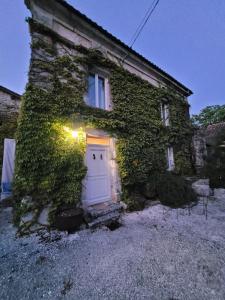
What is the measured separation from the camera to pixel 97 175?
529cm

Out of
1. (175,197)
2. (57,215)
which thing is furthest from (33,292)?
(175,197)

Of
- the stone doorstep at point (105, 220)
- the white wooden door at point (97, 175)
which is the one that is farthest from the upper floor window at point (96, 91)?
the stone doorstep at point (105, 220)

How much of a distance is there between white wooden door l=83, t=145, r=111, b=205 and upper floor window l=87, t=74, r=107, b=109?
1606 millimetres

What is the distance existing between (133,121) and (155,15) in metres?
3.58

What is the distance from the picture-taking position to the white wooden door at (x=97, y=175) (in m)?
5.03

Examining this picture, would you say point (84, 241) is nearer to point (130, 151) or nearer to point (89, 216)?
point (89, 216)

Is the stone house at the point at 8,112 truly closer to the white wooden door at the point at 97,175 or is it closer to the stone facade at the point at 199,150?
the white wooden door at the point at 97,175

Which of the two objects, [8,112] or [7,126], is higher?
[8,112]

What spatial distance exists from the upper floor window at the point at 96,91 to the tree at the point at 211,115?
2247 centimetres

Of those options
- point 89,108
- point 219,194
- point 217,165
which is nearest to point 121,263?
point 89,108

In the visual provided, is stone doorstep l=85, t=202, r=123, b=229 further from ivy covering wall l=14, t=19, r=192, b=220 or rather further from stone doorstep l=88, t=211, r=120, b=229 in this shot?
ivy covering wall l=14, t=19, r=192, b=220

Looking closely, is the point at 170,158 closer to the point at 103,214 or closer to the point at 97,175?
the point at 97,175

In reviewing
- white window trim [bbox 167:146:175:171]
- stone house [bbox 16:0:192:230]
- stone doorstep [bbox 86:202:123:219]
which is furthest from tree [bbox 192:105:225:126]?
stone doorstep [bbox 86:202:123:219]

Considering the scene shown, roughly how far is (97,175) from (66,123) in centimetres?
205
